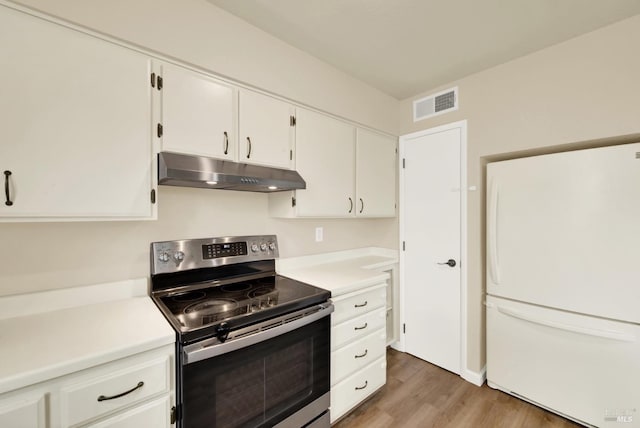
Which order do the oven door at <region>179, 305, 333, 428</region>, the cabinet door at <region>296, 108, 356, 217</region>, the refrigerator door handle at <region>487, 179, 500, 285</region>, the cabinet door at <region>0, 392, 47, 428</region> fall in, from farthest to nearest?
the refrigerator door handle at <region>487, 179, 500, 285</region>, the cabinet door at <region>296, 108, 356, 217</region>, the oven door at <region>179, 305, 333, 428</region>, the cabinet door at <region>0, 392, 47, 428</region>

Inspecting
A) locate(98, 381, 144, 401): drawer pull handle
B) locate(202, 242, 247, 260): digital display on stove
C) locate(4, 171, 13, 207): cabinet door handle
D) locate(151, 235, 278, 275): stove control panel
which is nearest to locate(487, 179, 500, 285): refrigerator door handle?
locate(151, 235, 278, 275): stove control panel

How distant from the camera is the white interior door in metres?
2.46

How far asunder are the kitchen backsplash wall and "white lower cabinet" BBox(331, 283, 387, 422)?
72 centimetres

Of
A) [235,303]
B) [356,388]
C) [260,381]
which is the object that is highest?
[235,303]

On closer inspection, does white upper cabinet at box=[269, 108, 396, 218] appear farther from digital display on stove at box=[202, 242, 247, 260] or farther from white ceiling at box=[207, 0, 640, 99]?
white ceiling at box=[207, 0, 640, 99]

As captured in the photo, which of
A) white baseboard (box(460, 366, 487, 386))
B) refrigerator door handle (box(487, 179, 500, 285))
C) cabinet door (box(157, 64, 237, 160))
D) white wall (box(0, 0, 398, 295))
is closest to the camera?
white wall (box(0, 0, 398, 295))

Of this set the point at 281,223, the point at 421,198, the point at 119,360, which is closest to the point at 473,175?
the point at 421,198

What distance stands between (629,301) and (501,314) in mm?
733

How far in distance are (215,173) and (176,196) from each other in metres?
0.45

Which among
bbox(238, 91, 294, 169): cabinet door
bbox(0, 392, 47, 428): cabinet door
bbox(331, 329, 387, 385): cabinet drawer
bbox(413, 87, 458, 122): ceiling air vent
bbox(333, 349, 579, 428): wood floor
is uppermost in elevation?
bbox(413, 87, 458, 122): ceiling air vent

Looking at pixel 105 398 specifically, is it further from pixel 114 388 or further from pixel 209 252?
pixel 209 252

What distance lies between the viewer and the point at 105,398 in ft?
3.19

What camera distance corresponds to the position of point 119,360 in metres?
1.00

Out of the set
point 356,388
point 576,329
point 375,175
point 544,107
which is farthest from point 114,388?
point 544,107
